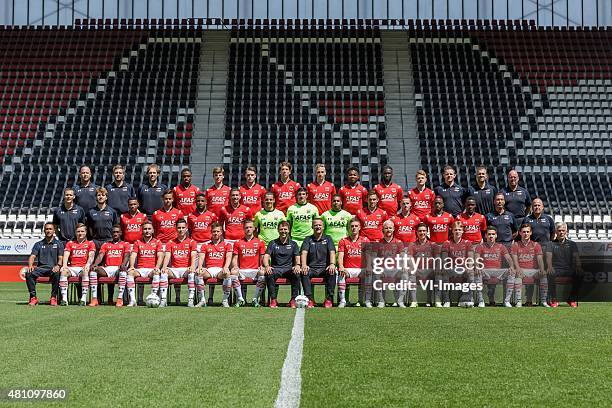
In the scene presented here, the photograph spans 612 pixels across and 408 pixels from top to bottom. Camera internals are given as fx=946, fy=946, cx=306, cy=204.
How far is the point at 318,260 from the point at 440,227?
1897 mm

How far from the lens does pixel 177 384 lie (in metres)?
5.36

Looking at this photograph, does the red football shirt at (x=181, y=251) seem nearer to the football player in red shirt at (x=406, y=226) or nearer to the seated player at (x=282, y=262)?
the seated player at (x=282, y=262)

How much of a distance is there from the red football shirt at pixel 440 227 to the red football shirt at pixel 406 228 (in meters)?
0.27

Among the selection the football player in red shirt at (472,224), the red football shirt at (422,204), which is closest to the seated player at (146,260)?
the red football shirt at (422,204)

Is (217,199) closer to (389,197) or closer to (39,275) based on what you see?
(389,197)

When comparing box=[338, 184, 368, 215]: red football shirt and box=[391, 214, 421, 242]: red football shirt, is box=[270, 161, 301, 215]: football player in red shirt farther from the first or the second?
box=[391, 214, 421, 242]: red football shirt

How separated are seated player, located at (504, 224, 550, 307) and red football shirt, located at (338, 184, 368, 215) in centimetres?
241

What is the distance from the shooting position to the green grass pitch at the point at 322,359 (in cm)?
502

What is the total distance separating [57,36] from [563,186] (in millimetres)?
20843

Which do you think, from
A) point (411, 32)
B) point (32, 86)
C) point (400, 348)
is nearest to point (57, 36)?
point (32, 86)

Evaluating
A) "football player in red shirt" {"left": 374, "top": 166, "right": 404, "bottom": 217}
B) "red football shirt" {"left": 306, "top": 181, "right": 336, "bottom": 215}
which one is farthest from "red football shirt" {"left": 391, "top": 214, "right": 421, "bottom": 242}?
"red football shirt" {"left": 306, "top": 181, "right": 336, "bottom": 215}

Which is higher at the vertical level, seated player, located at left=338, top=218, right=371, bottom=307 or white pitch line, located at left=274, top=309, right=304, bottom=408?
seated player, located at left=338, top=218, right=371, bottom=307

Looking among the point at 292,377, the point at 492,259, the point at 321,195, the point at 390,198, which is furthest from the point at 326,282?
the point at 292,377

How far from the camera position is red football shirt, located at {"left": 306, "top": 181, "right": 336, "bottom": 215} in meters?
14.9
